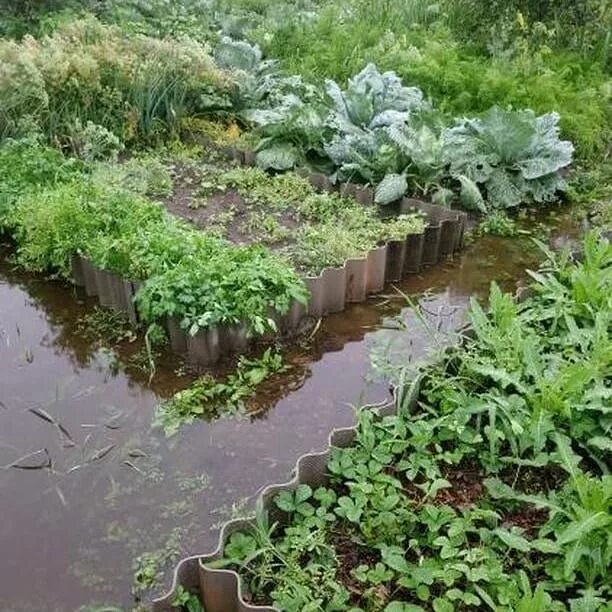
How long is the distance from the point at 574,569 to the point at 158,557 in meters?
1.58

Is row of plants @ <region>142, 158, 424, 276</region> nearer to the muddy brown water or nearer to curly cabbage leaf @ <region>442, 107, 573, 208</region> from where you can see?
the muddy brown water

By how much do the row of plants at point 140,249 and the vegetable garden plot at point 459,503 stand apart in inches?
41.4

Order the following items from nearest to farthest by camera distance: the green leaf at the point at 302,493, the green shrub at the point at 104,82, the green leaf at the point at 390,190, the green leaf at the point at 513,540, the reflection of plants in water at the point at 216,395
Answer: the green leaf at the point at 513,540 < the green leaf at the point at 302,493 < the reflection of plants in water at the point at 216,395 < the green leaf at the point at 390,190 < the green shrub at the point at 104,82

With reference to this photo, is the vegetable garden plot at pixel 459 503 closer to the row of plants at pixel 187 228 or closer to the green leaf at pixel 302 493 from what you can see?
the green leaf at pixel 302 493

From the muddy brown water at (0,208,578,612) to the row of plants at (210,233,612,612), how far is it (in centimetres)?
45

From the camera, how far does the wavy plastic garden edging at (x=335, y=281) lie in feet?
12.8

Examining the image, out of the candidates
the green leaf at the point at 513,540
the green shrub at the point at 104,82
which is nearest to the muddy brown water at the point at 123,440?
the green leaf at the point at 513,540

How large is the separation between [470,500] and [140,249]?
2.35 metres

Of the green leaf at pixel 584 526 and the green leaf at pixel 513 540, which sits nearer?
the green leaf at pixel 584 526

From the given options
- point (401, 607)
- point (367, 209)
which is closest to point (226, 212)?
point (367, 209)

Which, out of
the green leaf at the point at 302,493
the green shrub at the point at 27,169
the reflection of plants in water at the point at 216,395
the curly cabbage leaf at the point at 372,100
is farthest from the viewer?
the curly cabbage leaf at the point at 372,100

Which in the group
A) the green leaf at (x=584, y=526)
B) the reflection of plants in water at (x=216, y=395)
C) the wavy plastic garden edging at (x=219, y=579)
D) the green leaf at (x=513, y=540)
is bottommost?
the reflection of plants in water at (x=216, y=395)

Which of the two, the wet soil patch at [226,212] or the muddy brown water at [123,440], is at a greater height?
the wet soil patch at [226,212]

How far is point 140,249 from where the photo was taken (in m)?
4.14
